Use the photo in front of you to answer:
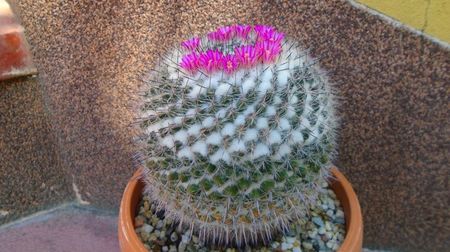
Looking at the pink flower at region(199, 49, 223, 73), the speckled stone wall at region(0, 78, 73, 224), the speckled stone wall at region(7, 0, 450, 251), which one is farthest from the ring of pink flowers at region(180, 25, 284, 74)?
the speckled stone wall at region(0, 78, 73, 224)

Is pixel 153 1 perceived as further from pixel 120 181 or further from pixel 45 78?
pixel 120 181

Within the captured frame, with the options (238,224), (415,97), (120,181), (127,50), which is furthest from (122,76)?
(415,97)

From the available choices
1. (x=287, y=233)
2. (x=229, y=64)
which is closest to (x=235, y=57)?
(x=229, y=64)

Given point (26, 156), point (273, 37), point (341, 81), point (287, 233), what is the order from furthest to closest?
point (26, 156)
point (341, 81)
point (287, 233)
point (273, 37)

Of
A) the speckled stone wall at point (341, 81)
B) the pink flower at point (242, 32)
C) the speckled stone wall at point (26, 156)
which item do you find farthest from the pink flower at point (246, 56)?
the speckled stone wall at point (26, 156)

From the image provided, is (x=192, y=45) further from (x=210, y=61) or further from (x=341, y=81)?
(x=341, y=81)

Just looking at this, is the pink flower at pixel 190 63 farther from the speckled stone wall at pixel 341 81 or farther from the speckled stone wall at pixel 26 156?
the speckled stone wall at pixel 26 156

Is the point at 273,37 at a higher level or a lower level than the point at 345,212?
higher

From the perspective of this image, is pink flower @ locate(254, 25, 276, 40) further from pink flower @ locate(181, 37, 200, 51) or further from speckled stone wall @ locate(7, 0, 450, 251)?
speckled stone wall @ locate(7, 0, 450, 251)
